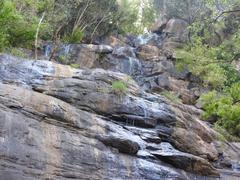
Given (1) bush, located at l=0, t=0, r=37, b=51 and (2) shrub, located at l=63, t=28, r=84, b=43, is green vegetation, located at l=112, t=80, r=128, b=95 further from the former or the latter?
(2) shrub, located at l=63, t=28, r=84, b=43

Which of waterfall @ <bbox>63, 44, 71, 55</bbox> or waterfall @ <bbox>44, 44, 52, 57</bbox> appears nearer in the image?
waterfall @ <bbox>44, 44, 52, 57</bbox>

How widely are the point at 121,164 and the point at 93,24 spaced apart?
21.5 m

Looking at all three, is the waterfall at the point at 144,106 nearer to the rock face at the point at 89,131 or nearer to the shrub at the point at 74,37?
the rock face at the point at 89,131

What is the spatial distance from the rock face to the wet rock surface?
20 mm

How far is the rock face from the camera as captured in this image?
7.75m

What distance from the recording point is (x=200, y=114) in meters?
18.7

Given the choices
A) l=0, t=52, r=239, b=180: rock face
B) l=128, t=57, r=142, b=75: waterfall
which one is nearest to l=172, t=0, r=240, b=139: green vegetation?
l=0, t=52, r=239, b=180: rock face

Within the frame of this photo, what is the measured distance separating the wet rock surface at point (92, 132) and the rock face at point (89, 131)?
0.06 feet

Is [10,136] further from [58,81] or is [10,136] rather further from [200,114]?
[200,114]

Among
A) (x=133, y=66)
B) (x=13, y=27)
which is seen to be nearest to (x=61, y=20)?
(x=133, y=66)

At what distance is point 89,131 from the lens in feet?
30.7

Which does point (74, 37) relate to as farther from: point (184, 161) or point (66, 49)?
point (184, 161)

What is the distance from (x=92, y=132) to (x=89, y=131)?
82 millimetres

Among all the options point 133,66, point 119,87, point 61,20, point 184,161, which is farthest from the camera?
point 133,66
